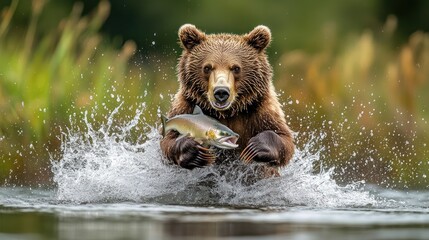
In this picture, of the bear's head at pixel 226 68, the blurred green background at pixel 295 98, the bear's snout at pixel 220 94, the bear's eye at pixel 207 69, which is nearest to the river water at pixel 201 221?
the bear's snout at pixel 220 94

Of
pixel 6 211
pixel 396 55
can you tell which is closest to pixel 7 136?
pixel 6 211

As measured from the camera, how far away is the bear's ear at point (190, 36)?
10.3 meters

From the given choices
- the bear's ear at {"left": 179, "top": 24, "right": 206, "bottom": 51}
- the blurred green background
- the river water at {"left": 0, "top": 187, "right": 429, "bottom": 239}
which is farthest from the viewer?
the blurred green background

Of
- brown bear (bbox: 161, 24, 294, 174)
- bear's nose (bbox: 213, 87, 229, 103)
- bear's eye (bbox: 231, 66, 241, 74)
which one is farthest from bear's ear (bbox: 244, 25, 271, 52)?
bear's nose (bbox: 213, 87, 229, 103)

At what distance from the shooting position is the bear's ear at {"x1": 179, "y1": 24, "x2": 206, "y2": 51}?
10320mm

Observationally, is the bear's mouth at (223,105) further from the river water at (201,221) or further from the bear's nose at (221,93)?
the river water at (201,221)

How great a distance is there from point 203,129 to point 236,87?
33.4 inches

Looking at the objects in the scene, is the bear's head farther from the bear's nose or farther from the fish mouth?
the fish mouth

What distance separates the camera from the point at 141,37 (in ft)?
72.0

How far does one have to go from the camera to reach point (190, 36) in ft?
33.9

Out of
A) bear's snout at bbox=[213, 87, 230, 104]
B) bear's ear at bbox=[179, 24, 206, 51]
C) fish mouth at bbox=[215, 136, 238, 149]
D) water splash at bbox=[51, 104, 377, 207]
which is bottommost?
water splash at bbox=[51, 104, 377, 207]

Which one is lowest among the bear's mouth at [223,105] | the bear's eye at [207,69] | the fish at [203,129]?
the fish at [203,129]

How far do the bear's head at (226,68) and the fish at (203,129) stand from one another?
367 mm

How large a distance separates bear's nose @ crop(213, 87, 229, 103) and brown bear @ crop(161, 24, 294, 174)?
0.08 metres
